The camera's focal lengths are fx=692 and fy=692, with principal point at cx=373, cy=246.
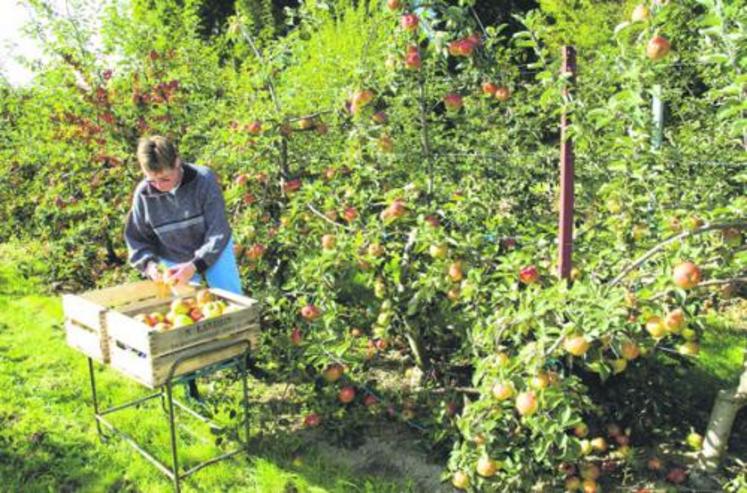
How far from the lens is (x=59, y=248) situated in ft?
18.7

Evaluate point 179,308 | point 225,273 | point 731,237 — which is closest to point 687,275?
point 731,237

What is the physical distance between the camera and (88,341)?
9.45 feet

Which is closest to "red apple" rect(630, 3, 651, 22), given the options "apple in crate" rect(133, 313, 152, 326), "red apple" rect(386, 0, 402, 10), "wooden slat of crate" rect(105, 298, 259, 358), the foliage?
the foliage

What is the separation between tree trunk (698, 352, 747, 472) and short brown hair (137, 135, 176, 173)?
2402mm

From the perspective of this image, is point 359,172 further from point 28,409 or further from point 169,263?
point 28,409

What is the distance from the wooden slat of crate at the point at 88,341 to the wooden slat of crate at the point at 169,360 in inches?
2.0

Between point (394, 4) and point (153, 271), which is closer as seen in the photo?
point (394, 4)

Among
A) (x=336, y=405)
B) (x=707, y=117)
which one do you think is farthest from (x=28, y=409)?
(x=707, y=117)

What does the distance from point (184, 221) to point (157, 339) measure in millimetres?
845

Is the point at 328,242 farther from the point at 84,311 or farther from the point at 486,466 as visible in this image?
the point at 486,466

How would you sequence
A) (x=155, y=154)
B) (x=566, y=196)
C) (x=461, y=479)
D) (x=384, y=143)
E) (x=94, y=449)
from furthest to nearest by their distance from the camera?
(x=94, y=449) < (x=384, y=143) < (x=155, y=154) < (x=566, y=196) < (x=461, y=479)

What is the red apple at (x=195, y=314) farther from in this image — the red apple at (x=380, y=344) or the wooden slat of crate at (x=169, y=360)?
the red apple at (x=380, y=344)

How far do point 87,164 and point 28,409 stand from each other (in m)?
2.47

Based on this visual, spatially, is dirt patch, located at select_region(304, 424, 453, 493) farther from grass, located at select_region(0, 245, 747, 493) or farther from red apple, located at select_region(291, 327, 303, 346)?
red apple, located at select_region(291, 327, 303, 346)
